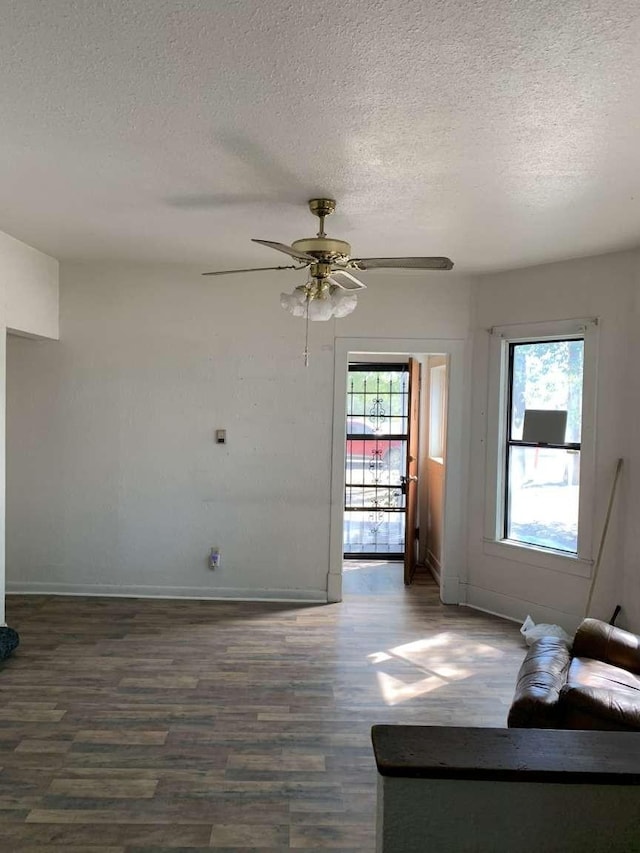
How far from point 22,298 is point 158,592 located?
258 cm

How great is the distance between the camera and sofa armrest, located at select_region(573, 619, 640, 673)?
117 inches

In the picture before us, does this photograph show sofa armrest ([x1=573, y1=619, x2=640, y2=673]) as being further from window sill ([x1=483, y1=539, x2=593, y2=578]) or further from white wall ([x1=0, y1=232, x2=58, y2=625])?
white wall ([x1=0, y1=232, x2=58, y2=625])

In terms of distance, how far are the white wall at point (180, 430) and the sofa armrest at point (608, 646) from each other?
237 cm

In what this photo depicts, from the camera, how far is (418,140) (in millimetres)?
2504

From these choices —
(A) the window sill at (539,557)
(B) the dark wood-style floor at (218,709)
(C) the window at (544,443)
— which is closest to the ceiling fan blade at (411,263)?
(C) the window at (544,443)

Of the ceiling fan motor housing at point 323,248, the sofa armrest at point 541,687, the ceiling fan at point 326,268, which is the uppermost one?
the ceiling fan motor housing at point 323,248

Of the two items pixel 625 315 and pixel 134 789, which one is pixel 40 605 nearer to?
pixel 134 789

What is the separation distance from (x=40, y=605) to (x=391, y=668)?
2.86 metres

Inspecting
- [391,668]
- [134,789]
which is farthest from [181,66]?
[391,668]

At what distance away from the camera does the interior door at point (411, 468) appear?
223 inches

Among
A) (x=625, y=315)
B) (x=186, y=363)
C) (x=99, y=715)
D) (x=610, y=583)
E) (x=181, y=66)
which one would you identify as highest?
(x=181, y=66)

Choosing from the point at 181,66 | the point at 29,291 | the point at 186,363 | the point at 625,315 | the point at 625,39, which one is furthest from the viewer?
the point at 186,363

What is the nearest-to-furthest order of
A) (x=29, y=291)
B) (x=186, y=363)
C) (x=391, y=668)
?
(x=391, y=668) < (x=29, y=291) < (x=186, y=363)

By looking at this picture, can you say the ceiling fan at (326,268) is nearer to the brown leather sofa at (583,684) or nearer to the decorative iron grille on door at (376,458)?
the brown leather sofa at (583,684)
